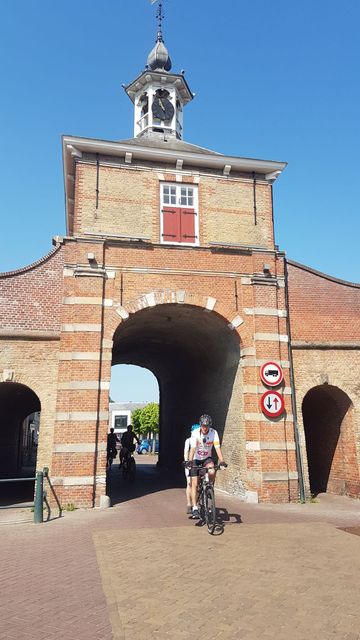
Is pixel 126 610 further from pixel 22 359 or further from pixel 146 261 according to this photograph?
pixel 146 261

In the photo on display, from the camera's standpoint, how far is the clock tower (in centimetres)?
1831

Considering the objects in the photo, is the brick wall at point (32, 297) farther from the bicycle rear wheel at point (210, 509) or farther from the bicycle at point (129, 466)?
the bicycle at point (129, 466)

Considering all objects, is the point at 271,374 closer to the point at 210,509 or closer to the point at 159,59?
the point at 210,509

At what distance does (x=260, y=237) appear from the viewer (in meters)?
13.3

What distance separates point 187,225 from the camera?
1299cm

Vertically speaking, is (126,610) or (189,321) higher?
(189,321)

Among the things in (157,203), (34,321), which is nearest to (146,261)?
(157,203)

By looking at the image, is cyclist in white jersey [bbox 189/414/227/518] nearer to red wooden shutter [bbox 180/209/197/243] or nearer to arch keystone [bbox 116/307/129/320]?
arch keystone [bbox 116/307/129/320]

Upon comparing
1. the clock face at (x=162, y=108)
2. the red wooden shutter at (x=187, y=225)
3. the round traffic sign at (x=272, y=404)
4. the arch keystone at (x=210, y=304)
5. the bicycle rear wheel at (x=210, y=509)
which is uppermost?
the clock face at (x=162, y=108)

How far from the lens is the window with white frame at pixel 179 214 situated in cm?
1283

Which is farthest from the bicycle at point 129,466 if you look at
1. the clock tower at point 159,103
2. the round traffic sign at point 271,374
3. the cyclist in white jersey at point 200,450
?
the clock tower at point 159,103

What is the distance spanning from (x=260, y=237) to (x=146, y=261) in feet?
12.0

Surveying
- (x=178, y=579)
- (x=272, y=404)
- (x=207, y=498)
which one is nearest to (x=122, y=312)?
(x=272, y=404)

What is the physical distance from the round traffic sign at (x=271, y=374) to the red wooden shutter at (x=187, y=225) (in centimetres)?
424
